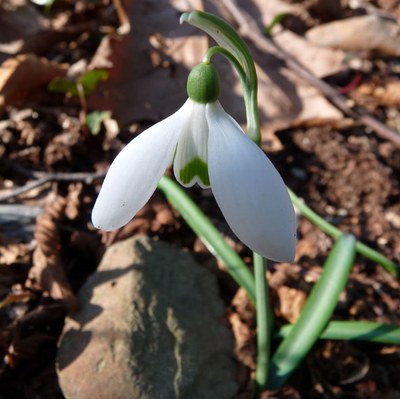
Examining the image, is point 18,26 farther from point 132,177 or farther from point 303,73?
point 132,177

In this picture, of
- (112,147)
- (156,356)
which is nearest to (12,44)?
(112,147)

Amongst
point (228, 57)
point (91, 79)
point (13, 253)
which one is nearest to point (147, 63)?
point (91, 79)

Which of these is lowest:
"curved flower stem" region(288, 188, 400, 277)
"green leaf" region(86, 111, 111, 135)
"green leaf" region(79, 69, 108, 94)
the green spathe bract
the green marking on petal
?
"curved flower stem" region(288, 188, 400, 277)

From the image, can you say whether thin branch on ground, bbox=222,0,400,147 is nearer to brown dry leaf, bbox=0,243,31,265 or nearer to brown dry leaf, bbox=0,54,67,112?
brown dry leaf, bbox=0,54,67,112

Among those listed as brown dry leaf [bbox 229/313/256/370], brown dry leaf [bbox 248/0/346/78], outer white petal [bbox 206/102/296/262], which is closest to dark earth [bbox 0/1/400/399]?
brown dry leaf [bbox 229/313/256/370]

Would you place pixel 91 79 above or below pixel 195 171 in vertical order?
below

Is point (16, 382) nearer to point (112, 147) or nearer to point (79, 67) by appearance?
point (112, 147)

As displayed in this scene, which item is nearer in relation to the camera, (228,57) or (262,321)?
(228,57)
